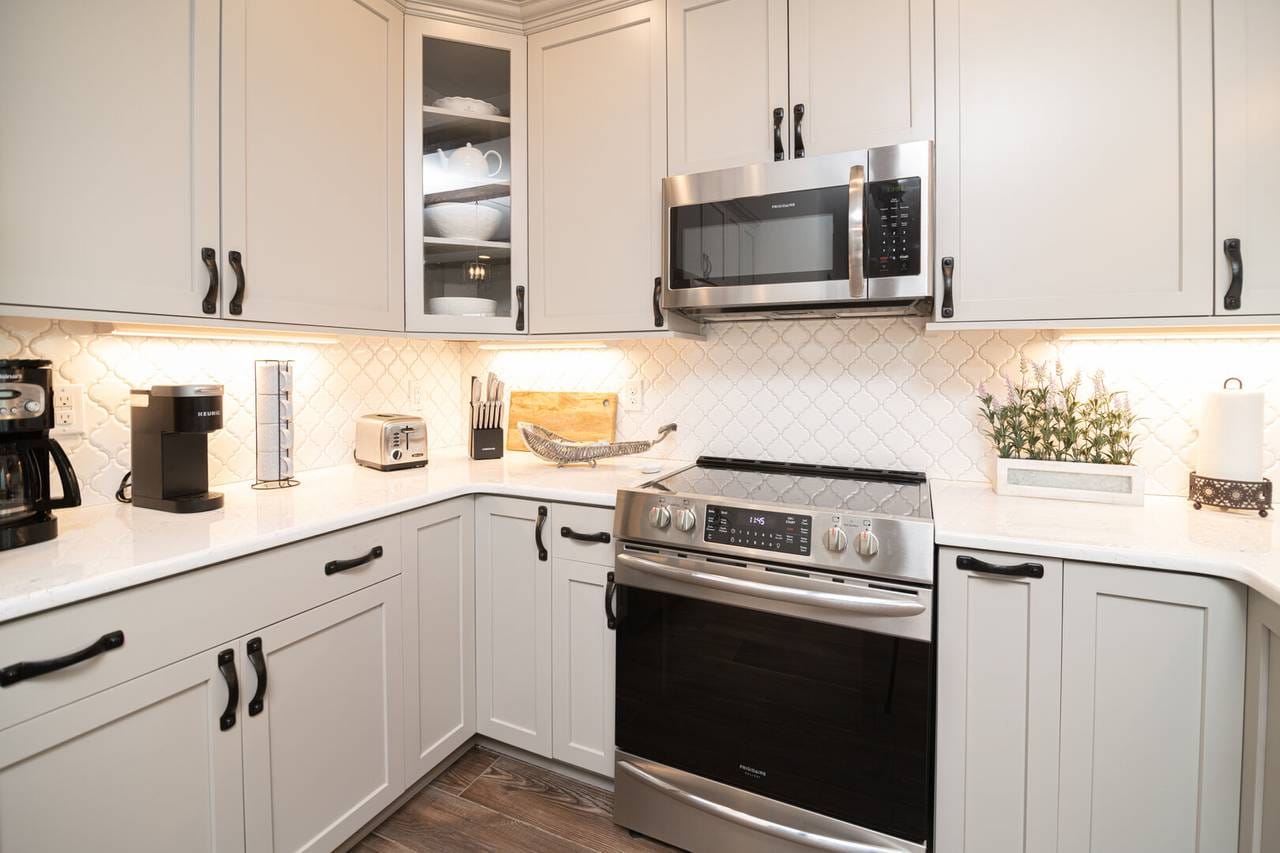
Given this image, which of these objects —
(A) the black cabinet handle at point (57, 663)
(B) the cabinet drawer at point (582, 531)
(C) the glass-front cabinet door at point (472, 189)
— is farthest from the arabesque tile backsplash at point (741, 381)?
(A) the black cabinet handle at point (57, 663)

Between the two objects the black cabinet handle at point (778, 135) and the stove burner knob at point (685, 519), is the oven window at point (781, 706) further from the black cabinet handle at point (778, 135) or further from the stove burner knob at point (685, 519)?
the black cabinet handle at point (778, 135)

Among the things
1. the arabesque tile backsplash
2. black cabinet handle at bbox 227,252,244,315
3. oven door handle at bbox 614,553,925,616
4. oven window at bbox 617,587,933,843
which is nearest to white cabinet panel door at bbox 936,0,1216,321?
the arabesque tile backsplash

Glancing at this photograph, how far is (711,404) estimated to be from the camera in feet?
7.34

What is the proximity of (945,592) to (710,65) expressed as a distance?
163cm

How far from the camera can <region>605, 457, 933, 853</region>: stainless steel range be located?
1358mm

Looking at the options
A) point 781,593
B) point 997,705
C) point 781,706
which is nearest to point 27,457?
point 781,593

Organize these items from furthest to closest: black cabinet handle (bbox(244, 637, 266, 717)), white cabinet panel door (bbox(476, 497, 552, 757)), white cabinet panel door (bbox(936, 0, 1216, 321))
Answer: white cabinet panel door (bbox(476, 497, 552, 757)), white cabinet panel door (bbox(936, 0, 1216, 321)), black cabinet handle (bbox(244, 637, 266, 717))

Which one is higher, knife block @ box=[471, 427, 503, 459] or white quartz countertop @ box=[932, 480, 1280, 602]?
knife block @ box=[471, 427, 503, 459]

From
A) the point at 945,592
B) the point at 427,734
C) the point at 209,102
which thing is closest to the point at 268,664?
the point at 427,734

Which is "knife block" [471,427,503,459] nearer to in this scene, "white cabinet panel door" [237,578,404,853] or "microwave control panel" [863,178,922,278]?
"white cabinet panel door" [237,578,404,853]

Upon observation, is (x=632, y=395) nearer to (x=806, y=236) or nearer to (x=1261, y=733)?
(x=806, y=236)

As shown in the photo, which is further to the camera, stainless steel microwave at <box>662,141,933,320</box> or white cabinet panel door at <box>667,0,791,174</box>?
white cabinet panel door at <box>667,0,791,174</box>

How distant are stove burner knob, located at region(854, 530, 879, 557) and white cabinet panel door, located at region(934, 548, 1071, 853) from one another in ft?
0.52

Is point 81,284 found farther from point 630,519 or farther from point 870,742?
point 870,742
